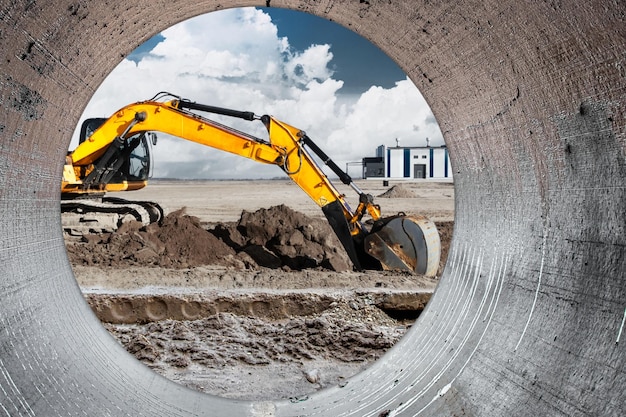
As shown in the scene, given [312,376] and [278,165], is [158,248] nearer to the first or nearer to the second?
[278,165]

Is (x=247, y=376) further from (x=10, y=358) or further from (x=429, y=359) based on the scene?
(x=10, y=358)

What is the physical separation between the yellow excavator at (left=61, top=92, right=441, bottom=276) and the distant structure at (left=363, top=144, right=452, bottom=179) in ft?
88.1

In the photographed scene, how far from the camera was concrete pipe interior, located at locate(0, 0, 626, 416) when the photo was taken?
1.87 metres

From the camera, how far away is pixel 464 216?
3.04m

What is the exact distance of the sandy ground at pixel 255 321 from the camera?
452 cm

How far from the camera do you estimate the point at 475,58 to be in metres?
2.41

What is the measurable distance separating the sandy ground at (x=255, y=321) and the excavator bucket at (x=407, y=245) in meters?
0.36

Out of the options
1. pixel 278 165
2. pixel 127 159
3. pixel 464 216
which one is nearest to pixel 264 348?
pixel 464 216

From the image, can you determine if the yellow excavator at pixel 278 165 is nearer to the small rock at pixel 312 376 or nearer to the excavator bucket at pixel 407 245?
the excavator bucket at pixel 407 245

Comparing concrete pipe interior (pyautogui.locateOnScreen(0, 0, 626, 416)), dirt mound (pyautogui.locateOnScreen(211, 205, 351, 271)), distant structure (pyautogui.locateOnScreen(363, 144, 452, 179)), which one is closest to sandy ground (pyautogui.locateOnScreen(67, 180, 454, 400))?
concrete pipe interior (pyautogui.locateOnScreen(0, 0, 626, 416))

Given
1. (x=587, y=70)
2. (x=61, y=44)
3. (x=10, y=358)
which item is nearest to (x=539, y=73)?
(x=587, y=70)

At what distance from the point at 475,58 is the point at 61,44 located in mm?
1668

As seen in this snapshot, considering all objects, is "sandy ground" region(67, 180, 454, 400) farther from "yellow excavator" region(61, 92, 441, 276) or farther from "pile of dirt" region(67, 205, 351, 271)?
"pile of dirt" region(67, 205, 351, 271)

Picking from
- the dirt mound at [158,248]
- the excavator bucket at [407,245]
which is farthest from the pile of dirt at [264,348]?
the dirt mound at [158,248]
